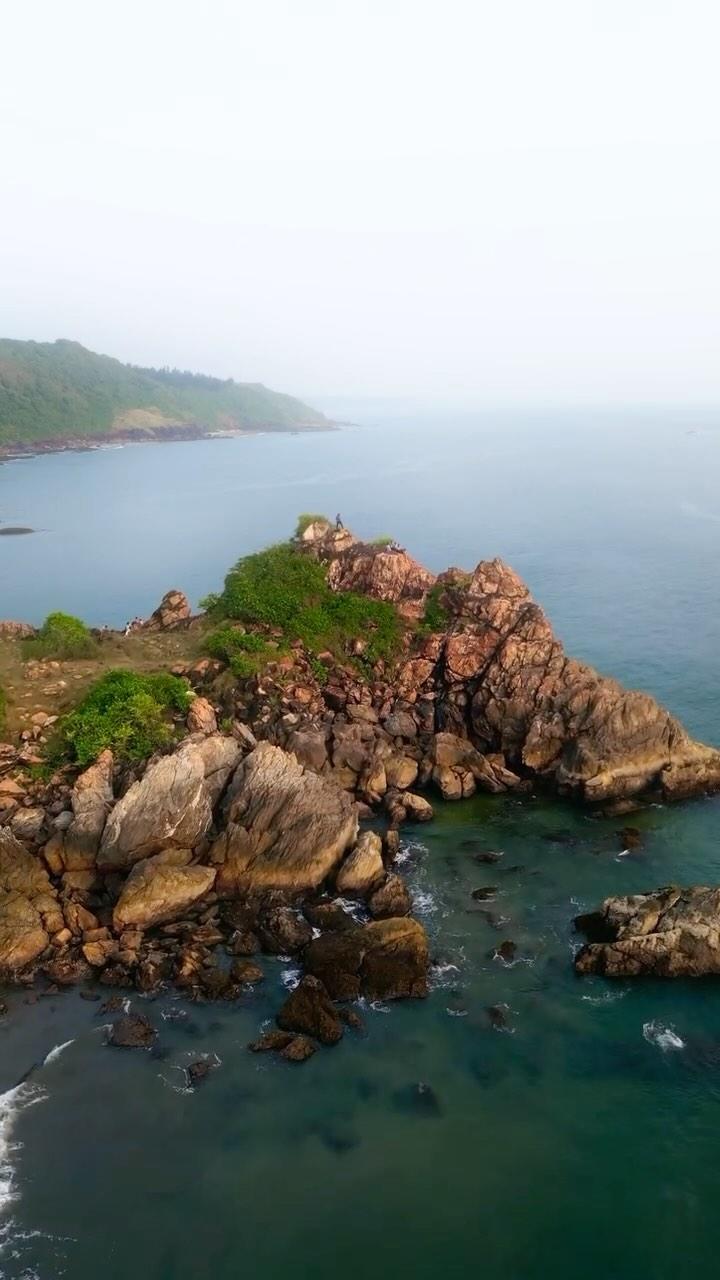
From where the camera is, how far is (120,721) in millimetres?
38469

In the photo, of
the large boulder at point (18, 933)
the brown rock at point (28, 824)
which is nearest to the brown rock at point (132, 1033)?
the large boulder at point (18, 933)

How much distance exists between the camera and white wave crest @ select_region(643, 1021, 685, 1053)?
2536 centimetres

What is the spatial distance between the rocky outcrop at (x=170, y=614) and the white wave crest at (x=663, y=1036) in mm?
35592

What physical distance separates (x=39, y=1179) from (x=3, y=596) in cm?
7198

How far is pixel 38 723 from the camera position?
39.0 meters

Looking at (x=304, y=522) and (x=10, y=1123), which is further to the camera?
(x=304, y=522)

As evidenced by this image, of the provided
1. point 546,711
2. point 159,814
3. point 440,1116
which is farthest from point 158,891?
point 546,711

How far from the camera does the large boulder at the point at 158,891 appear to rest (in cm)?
3030

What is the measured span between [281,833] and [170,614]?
23.2 m

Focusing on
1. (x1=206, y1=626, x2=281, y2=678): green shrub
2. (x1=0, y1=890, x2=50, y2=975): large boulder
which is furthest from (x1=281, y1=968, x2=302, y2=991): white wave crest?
(x1=206, y1=626, x2=281, y2=678): green shrub

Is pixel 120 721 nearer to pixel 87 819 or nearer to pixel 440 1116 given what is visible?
pixel 87 819

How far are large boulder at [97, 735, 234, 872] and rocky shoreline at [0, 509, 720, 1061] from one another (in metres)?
0.08

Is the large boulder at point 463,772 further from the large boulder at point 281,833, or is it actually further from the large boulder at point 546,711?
the large boulder at point 281,833

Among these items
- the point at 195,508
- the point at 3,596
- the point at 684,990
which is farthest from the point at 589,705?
the point at 195,508
